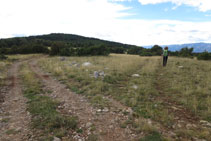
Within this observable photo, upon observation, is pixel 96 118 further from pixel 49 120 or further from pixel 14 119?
pixel 14 119

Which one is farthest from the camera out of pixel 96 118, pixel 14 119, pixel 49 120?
pixel 96 118

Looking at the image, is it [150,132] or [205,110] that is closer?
[150,132]

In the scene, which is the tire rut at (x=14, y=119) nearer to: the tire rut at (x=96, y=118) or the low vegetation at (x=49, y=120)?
the low vegetation at (x=49, y=120)

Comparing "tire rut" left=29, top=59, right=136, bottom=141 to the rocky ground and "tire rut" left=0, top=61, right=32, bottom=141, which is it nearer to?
the rocky ground

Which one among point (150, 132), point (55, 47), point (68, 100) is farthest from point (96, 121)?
point (55, 47)

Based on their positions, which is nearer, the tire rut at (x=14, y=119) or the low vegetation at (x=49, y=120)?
the tire rut at (x=14, y=119)

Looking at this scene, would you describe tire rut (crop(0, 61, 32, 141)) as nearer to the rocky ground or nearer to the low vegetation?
the rocky ground

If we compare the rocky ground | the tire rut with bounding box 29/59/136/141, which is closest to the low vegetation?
the rocky ground

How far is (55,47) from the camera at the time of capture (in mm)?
35281

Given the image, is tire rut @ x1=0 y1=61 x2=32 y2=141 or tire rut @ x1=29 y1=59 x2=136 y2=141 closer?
tire rut @ x1=0 y1=61 x2=32 y2=141

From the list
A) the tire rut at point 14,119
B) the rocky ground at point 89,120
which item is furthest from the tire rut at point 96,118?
the tire rut at point 14,119

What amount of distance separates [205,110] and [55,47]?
118 ft

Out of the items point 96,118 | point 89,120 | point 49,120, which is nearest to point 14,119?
point 49,120

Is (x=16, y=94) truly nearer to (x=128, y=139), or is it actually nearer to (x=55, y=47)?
(x=128, y=139)
